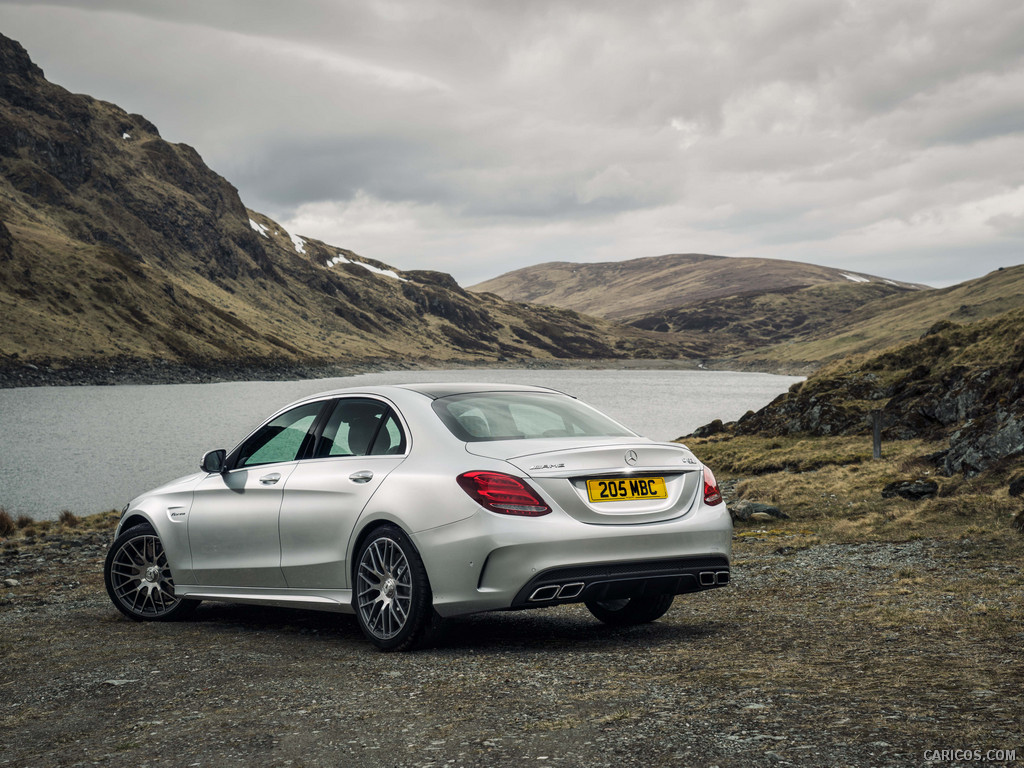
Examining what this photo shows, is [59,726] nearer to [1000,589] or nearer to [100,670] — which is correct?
[100,670]

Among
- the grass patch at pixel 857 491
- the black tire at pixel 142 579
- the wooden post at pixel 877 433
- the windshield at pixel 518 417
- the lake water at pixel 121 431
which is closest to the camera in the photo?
the windshield at pixel 518 417

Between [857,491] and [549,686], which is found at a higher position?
[549,686]

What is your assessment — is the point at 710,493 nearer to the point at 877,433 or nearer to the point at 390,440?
the point at 390,440

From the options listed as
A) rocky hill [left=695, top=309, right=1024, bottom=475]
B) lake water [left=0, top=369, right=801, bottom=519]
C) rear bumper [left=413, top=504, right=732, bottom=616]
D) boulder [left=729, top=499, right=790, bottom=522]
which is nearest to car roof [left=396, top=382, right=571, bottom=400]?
rear bumper [left=413, top=504, right=732, bottom=616]

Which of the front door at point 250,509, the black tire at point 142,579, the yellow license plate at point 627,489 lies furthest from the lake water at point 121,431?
the yellow license plate at point 627,489

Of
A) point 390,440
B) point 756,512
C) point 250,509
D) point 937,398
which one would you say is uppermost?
point 937,398

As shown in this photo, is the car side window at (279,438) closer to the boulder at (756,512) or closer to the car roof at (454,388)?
the car roof at (454,388)

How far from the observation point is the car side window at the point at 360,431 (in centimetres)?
686

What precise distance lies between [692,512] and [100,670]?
14.6ft

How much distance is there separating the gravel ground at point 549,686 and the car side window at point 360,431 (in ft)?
4.82

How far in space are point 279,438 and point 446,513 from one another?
2.54 metres

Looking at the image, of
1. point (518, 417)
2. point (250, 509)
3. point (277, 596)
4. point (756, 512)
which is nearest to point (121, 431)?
point (756, 512)

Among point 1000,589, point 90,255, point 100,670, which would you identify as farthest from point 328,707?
point 90,255

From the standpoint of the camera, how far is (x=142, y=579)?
8.64m
